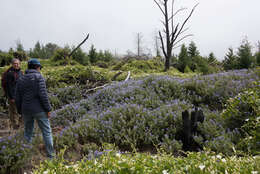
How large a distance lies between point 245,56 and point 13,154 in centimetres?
1033

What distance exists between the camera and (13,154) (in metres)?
3.32

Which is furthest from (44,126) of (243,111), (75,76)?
(75,76)

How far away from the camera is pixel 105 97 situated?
6.61 meters

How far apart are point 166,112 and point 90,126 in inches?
74.5

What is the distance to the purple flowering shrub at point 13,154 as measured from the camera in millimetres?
3221

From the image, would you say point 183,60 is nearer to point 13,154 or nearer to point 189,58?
point 189,58

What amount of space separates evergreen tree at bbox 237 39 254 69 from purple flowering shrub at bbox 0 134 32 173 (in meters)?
10.1

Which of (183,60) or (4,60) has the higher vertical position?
(183,60)

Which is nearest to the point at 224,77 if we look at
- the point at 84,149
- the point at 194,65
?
the point at 84,149

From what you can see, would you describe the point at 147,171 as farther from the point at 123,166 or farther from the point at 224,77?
the point at 224,77

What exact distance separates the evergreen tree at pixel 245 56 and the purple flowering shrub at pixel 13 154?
1009 centimetres

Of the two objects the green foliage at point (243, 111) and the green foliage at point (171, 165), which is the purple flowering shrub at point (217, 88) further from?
the green foliage at point (171, 165)

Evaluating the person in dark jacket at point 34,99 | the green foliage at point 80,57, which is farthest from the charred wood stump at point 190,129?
the green foliage at point 80,57

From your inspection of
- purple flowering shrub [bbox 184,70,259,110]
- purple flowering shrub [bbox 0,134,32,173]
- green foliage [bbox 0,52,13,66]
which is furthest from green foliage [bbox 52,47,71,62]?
purple flowering shrub [bbox 0,134,32,173]
